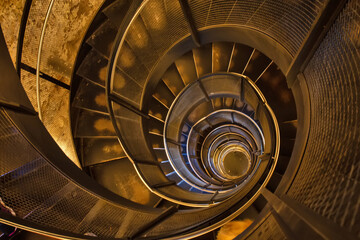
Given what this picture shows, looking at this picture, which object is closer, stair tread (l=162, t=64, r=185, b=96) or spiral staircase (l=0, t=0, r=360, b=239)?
spiral staircase (l=0, t=0, r=360, b=239)

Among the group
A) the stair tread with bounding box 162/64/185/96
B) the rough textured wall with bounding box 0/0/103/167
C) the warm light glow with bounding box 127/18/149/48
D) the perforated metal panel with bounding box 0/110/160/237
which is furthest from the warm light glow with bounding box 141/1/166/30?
the perforated metal panel with bounding box 0/110/160/237

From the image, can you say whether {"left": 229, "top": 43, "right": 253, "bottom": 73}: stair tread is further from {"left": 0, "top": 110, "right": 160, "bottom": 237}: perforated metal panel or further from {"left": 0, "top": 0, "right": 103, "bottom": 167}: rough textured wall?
{"left": 0, "top": 110, "right": 160, "bottom": 237}: perforated metal panel

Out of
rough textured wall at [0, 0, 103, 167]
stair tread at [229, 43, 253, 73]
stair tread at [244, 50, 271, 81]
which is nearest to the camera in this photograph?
rough textured wall at [0, 0, 103, 167]

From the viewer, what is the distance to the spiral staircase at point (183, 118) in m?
1.43

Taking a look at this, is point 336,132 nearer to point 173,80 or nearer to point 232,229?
point 232,229

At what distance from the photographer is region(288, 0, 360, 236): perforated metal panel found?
1.06 metres

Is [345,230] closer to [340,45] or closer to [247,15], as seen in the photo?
[340,45]

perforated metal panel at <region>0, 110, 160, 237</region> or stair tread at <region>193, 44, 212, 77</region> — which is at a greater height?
stair tread at <region>193, 44, 212, 77</region>

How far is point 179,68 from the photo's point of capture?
5.49 metres

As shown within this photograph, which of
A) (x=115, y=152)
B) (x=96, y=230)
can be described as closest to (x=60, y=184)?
(x=96, y=230)

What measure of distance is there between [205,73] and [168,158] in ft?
8.91

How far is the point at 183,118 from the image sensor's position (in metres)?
6.79

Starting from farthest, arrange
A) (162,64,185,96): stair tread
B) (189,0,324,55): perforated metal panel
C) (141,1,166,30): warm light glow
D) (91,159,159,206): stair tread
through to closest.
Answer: (162,64,185,96): stair tread
(91,159,159,206): stair tread
(141,1,166,30): warm light glow
(189,0,324,55): perforated metal panel

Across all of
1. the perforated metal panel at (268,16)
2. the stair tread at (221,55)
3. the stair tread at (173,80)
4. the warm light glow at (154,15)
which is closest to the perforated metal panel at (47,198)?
the warm light glow at (154,15)
